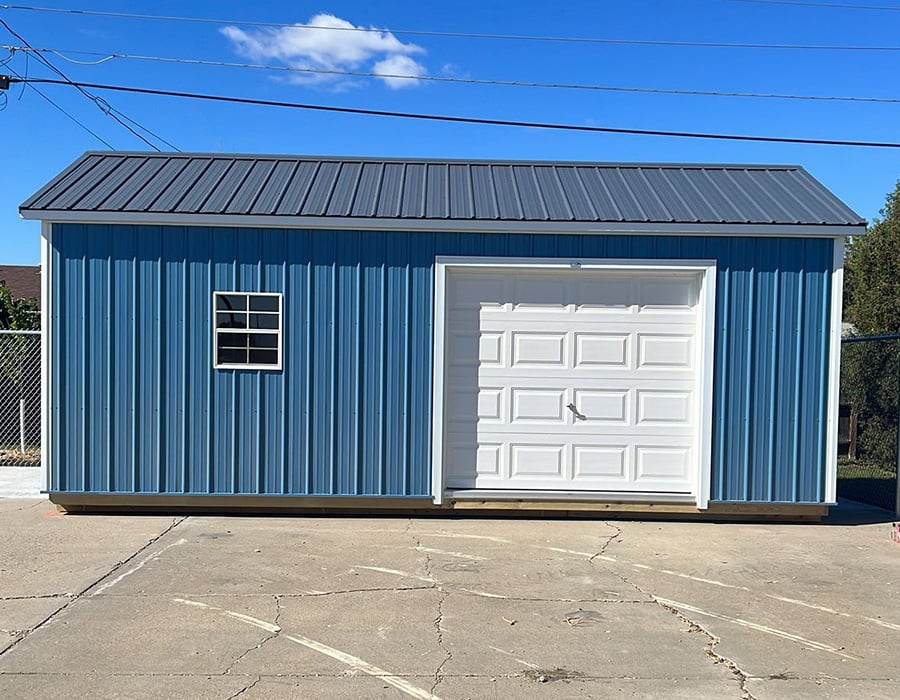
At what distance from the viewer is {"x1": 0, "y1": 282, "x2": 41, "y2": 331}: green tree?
42.3 feet

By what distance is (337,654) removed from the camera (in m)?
4.46

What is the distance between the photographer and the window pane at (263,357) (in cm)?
789

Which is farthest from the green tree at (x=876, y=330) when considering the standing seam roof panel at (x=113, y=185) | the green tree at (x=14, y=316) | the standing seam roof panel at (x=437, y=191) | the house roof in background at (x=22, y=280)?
the house roof in background at (x=22, y=280)

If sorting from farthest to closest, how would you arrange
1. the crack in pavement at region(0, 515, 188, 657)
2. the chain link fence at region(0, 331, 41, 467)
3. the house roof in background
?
the house roof in background
the chain link fence at region(0, 331, 41, 467)
the crack in pavement at region(0, 515, 188, 657)

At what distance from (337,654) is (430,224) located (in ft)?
14.7

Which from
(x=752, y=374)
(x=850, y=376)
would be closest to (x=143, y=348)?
(x=752, y=374)

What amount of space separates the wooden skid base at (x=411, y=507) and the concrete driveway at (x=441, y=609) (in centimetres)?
17

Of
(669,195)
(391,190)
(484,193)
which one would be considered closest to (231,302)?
(391,190)

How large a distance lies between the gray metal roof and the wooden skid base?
2857mm

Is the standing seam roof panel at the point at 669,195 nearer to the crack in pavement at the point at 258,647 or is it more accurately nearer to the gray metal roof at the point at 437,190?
the gray metal roof at the point at 437,190

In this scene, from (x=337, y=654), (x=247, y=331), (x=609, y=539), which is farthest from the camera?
(x=247, y=331)

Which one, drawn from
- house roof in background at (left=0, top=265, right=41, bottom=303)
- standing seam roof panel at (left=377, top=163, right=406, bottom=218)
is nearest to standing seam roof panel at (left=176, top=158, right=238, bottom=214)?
standing seam roof panel at (left=377, top=163, right=406, bottom=218)

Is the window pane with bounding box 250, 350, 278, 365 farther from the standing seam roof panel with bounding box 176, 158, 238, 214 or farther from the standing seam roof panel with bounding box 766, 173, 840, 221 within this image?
the standing seam roof panel with bounding box 766, 173, 840, 221

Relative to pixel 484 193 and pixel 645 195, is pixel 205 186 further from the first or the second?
pixel 645 195
